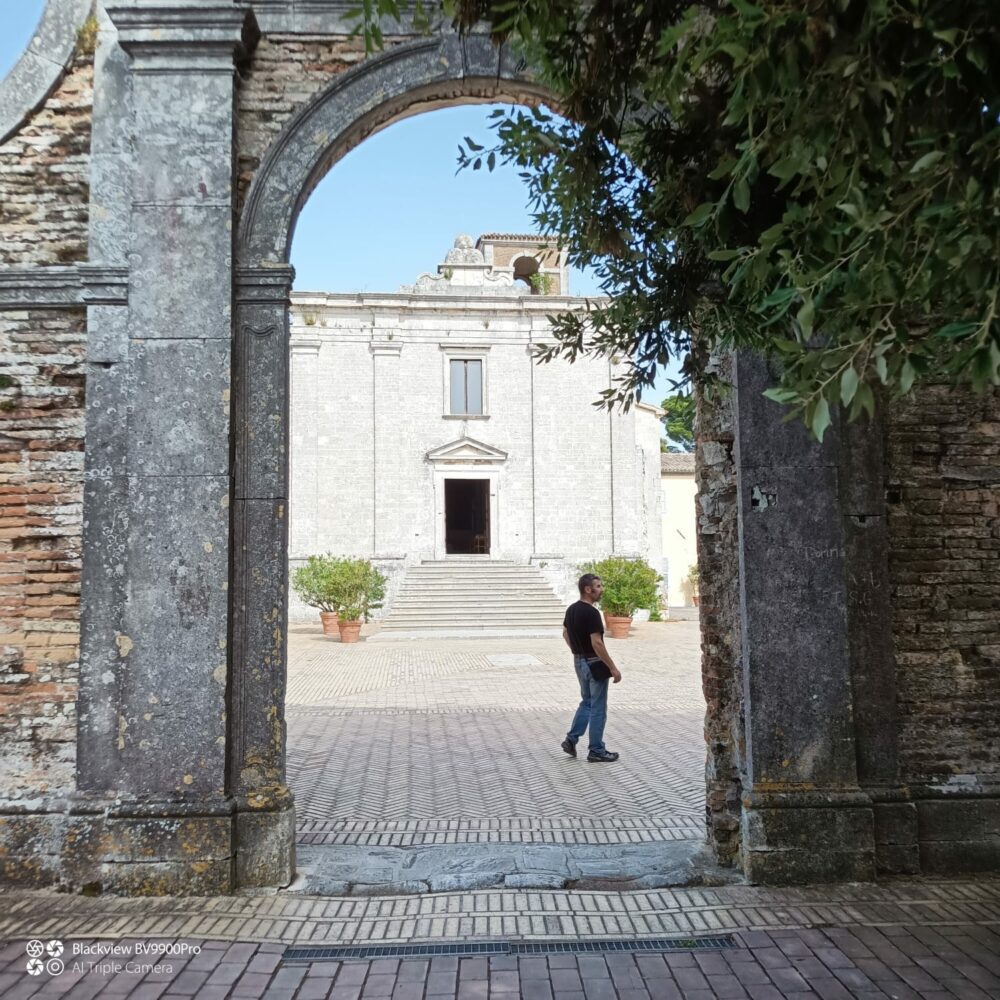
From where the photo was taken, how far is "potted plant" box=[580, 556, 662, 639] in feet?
64.3

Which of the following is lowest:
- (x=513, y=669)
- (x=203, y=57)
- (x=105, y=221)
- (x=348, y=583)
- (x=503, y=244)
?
(x=513, y=669)

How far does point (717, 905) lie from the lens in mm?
3992

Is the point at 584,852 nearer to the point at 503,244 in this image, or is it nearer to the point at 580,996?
the point at 580,996

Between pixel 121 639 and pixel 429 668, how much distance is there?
33.1 feet

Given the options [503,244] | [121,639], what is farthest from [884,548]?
[503,244]

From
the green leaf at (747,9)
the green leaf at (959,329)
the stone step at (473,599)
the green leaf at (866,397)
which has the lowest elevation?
the stone step at (473,599)

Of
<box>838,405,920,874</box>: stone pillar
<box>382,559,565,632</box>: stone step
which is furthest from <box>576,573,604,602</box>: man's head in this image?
<box>382,559,565,632</box>: stone step

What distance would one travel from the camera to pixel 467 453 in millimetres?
23938

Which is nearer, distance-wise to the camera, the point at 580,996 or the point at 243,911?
the point at 580,996

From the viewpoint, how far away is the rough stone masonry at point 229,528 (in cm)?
423

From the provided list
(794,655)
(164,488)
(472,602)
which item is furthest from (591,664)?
(472,602)

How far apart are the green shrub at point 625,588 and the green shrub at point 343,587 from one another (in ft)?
17.6

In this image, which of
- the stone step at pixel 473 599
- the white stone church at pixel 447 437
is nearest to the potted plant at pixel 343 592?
the stone step at pixel 473 599

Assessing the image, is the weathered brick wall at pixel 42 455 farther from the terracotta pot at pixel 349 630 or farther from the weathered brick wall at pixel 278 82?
the terracotta pot at pixel 349 630
